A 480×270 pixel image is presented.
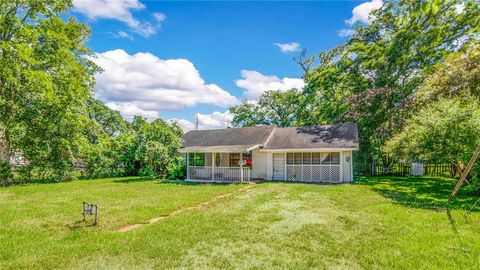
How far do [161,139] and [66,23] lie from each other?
11.3 m

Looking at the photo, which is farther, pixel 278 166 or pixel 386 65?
pixel 386 65

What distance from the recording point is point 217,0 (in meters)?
13.9

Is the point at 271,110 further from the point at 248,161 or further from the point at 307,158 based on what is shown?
the point at 307,158

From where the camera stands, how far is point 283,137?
2069 cm

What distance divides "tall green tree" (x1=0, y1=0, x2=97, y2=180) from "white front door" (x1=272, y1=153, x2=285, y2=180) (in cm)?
1435


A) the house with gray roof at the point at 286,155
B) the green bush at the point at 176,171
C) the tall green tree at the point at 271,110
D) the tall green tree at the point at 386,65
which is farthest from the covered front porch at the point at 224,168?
the tall green tree at the point at 271,110

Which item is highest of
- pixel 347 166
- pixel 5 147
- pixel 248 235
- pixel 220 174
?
pixel 5 147

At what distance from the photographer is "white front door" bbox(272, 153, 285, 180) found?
19.5 meters

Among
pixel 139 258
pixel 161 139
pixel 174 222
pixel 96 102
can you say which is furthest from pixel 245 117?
pixel 139 258

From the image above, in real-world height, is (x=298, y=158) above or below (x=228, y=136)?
below

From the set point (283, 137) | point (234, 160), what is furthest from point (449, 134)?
point (234, 160)

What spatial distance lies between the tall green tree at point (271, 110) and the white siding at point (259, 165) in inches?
584

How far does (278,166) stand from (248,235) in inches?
515

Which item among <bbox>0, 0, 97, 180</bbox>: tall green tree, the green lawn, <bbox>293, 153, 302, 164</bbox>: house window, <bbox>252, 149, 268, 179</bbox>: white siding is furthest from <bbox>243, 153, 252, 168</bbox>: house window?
<bbox>0, 0, 97, 180</bbox>: tall green tree
